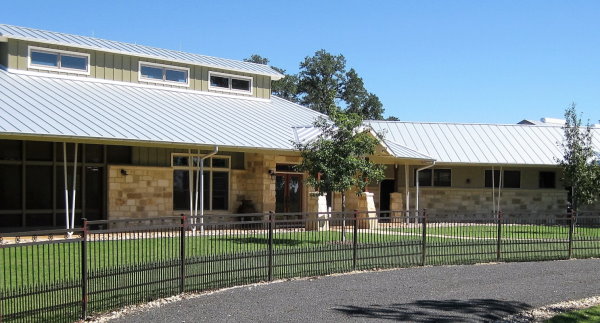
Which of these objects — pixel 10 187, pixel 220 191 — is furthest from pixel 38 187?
pixel 220 191

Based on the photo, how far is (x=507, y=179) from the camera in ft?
113

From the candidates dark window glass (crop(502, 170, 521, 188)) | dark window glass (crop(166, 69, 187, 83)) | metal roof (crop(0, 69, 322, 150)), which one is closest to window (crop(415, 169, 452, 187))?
dark window glass (crop(502, 170, 521, 188))

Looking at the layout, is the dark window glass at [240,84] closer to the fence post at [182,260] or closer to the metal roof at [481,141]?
the metal roof at [481,141]

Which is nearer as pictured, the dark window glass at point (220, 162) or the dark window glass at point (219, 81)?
the dark window glass at point (220, 162)

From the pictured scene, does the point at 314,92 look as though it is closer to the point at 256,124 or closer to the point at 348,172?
the point at 256,124

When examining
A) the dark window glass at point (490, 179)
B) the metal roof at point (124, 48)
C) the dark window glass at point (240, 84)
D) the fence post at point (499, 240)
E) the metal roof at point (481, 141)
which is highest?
the metal roof at point (124, 48)

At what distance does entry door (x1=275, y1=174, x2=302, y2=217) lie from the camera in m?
26.6

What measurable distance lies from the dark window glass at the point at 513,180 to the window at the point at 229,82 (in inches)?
533

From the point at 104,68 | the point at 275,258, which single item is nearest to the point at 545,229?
the point at 275,258

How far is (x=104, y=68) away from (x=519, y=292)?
18.0 metres

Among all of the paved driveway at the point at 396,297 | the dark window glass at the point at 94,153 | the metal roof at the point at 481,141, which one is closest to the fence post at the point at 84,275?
the paved driveway at the point at 396,297

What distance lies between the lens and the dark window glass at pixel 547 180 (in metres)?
34.8

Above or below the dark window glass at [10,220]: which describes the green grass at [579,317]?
below

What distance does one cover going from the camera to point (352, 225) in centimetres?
1566
